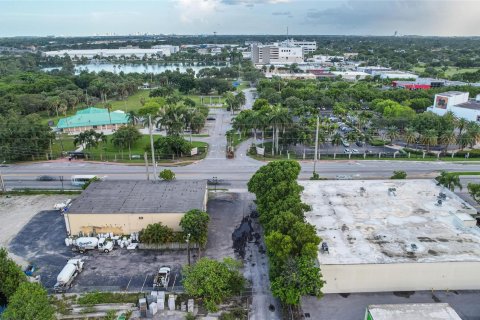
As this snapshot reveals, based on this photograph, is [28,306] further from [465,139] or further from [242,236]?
[465,139]

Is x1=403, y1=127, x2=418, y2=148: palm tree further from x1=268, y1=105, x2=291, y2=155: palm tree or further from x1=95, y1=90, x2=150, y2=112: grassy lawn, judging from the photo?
x1=95, y1=90, x2=150, y2=112: grassy lawn

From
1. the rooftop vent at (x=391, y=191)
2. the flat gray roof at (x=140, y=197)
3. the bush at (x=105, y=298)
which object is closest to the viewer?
the bush at (x=105, y=298)

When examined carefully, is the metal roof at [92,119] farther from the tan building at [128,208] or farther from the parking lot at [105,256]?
the tan building at [128,208]

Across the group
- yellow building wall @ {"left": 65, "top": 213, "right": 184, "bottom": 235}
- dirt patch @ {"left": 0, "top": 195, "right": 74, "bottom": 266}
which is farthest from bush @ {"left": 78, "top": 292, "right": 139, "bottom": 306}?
dirt patch @ {"left": 0, "top": 195, "right": 74, "bottom": 266}

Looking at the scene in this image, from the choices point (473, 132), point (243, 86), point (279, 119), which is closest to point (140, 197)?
point (279, 119)

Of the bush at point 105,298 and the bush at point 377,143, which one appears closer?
the bush at point 105,298

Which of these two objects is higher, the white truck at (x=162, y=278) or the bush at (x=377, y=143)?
the bush at (x=377, y=143)

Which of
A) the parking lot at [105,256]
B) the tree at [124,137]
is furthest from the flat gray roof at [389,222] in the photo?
the tree at [124,137]
